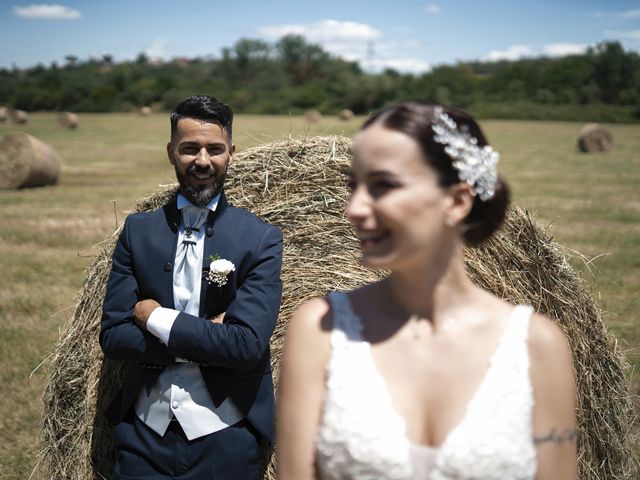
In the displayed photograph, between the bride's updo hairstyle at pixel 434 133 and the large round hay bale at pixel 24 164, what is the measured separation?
14.3 m

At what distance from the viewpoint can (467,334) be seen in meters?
1.71

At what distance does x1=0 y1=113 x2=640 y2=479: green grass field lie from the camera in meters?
5.05

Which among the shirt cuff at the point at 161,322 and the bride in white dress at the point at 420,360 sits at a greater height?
the bride in white dress at the point at 420,360

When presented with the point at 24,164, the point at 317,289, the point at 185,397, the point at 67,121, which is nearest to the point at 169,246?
the point at 185,397

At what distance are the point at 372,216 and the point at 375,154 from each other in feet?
0.44

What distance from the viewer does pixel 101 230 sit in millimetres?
10250

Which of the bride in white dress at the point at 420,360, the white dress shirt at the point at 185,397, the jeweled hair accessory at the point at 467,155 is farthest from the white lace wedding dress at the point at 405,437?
the white dress shirt at the point at 185,397

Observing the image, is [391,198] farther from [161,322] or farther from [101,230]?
[101,230]

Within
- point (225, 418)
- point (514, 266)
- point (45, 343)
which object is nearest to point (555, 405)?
point (225, 418)

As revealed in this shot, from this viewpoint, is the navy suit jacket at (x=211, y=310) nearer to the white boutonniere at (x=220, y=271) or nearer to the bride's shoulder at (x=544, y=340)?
the white boutonniere at (x=220, y=271)

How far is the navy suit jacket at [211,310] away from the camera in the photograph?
2738 mm

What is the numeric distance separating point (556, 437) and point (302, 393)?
571 millimetres

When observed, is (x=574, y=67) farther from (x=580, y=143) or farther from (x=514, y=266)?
(x=514, y=266)

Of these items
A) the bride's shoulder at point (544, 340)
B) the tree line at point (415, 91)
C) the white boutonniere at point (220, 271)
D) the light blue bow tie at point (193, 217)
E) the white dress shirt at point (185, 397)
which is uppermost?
the bride's shoulder at point (544, 340)
